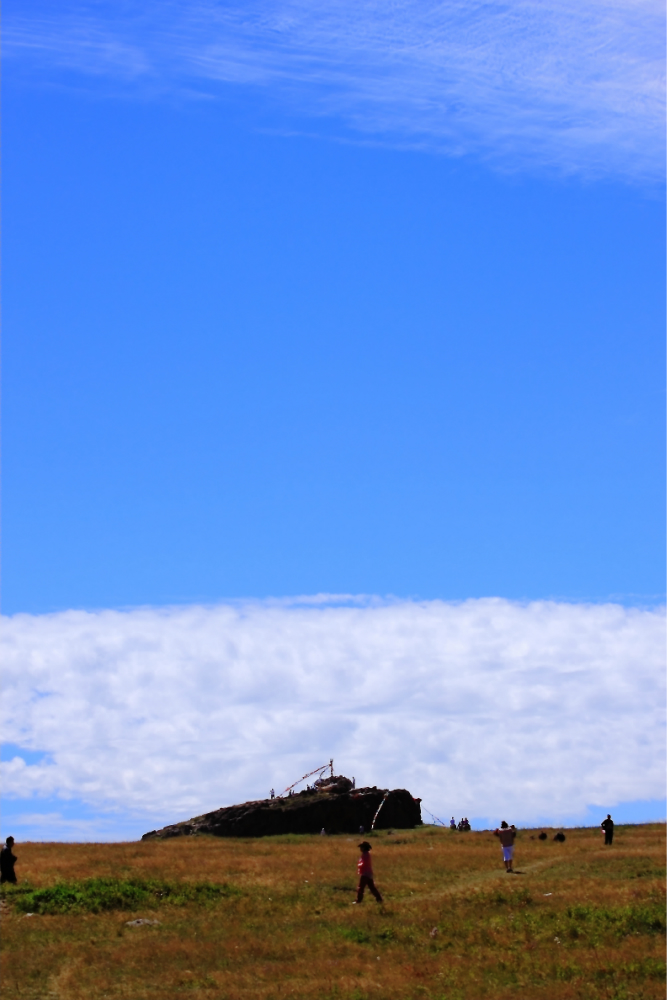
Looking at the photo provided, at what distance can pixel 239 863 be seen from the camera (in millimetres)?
40125

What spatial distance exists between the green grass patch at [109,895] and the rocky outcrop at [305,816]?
2654cm

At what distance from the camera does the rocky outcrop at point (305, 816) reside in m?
59.9

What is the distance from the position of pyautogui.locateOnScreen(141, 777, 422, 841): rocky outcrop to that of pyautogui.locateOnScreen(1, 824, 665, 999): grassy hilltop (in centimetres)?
1885

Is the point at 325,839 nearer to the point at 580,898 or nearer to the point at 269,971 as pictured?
the point at 580,898

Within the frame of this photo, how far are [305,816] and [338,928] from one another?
3537 centimetres

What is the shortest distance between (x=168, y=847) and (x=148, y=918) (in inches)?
806

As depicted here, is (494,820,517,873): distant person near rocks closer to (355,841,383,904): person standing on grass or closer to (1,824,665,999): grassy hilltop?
(1,824,665,999): grassy hilltop

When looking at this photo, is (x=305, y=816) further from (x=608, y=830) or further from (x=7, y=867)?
(x=7, y=867)

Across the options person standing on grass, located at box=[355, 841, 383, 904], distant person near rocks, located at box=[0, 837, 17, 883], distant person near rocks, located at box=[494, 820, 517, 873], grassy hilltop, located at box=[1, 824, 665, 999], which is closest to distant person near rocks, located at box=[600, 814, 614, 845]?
grassy hilltop, located at box=[1, 824, 665, 999]

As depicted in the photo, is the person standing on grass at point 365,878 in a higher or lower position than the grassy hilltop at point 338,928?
higher

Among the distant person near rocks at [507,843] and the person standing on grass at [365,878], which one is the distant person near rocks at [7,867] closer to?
the person standing on grass at [365,878]

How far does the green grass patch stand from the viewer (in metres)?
31.1

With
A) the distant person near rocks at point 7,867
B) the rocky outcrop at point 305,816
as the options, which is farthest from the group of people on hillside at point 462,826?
the distant person near rocks at point 7,867

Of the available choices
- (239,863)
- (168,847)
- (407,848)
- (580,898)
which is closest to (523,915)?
(580,898)
